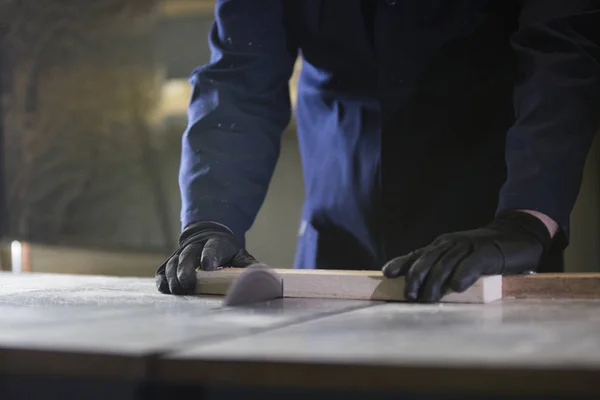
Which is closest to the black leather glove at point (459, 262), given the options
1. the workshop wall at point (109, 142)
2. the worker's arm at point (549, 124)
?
the worker's arm at point (549, 124)

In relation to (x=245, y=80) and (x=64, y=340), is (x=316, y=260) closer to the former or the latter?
(x=245, y=80)

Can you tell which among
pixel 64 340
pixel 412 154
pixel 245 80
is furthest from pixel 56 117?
pixel 64 340

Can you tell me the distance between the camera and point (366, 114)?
1.53 m

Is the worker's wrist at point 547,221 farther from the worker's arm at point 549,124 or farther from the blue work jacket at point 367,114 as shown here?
the blue work jacket at point 367,114

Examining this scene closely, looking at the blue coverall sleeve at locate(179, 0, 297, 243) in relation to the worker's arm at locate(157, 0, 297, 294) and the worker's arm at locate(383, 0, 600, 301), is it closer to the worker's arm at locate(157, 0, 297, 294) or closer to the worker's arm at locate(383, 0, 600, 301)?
the worker's arm at locate(157, 0, 297, 294)

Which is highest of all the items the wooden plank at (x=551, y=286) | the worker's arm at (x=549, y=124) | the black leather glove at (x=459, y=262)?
the worker's arm at (x=549, y=124)

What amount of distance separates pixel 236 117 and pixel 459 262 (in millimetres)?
674

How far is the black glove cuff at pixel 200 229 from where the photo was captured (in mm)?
1333

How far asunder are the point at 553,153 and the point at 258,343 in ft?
2.50

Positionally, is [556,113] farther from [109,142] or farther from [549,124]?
[109,142]

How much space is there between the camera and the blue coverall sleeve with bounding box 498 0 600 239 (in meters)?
1.21

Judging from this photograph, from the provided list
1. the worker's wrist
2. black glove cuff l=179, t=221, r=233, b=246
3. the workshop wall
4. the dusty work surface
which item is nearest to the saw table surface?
the dusty work surface

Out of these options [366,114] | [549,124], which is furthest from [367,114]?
[549,124]

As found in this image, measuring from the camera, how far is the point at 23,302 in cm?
105
